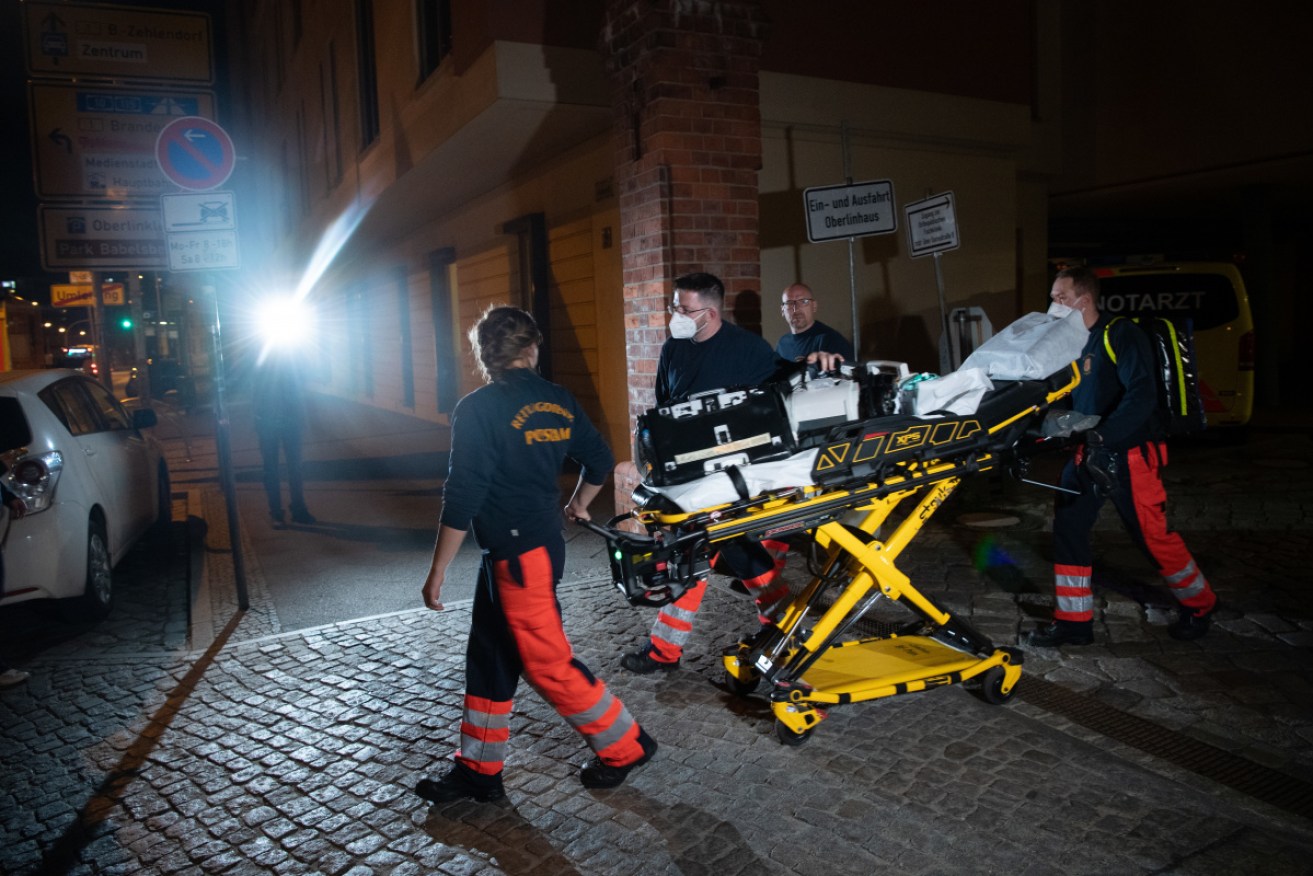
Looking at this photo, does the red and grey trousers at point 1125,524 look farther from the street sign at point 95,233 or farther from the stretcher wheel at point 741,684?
the street sign at point 95,233

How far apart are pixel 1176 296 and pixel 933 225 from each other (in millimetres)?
4843

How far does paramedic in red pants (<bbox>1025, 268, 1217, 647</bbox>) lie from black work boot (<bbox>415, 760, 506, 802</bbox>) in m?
2.84

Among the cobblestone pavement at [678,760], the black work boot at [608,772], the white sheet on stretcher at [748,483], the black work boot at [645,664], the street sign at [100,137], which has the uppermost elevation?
the street sign at [100,137]

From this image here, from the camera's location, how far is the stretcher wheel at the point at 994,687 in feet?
13.6

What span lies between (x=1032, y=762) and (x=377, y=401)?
19.6 metres

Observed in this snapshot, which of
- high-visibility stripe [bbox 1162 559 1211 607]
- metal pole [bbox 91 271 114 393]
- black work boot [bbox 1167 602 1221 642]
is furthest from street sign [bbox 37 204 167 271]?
metal pole [bbox 91 271 114 393]

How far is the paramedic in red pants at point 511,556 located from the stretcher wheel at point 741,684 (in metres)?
0.81

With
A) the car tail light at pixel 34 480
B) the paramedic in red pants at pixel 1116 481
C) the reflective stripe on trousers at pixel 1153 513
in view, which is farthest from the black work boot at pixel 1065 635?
the car tail light at pixel 34 480

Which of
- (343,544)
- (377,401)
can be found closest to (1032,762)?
(343,544)

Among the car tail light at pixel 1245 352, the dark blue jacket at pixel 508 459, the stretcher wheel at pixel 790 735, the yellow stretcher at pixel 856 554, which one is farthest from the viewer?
the car tail light at pixel 1245 352

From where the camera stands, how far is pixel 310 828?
3.50 metres

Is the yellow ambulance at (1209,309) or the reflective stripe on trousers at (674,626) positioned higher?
the yellow ambulance at (1209,309)

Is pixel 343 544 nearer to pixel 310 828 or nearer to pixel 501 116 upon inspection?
pixel 501 116

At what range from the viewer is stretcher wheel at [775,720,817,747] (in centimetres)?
382
